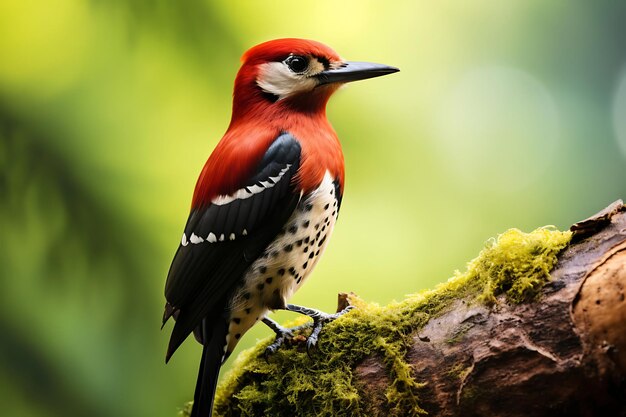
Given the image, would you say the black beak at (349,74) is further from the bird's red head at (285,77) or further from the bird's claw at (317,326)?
the bird's claw at (317,326)

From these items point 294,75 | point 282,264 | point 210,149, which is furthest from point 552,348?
point 210,149

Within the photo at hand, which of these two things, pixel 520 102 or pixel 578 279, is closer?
pixel 578 279

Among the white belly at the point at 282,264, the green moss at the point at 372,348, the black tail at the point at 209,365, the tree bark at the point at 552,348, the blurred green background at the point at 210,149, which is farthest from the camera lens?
the blurred green background at the point at 210,149

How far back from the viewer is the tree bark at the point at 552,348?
1469 millimetres

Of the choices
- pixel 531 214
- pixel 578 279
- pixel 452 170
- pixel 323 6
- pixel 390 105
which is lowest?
pixel 578 279

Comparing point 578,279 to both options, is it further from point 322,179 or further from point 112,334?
point 112,334

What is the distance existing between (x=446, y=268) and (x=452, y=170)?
546 mm

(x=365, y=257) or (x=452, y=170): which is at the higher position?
(x=452, y=170)

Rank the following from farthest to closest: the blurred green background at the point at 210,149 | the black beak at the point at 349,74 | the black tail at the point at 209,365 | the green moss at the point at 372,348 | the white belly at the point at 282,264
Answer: the blurred green background at the point at 210,149 → the black beak at the point at 349,74 → the white belly at the point at 282,264 → the black tail at the point at 209,365 → the green moss at the point at 372,348

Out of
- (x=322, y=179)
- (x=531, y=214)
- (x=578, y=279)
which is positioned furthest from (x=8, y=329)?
(x=531, y=214)

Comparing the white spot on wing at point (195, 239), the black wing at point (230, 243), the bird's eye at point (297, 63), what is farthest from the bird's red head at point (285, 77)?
the white spot on wing at point (195, 239)

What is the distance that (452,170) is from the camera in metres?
3.37

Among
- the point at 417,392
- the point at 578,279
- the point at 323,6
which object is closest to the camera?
the point at 578,279

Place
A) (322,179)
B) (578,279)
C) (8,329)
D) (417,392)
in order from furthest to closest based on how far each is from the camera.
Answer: (8,329) → (322,179) → (417,392) → (578,279)
